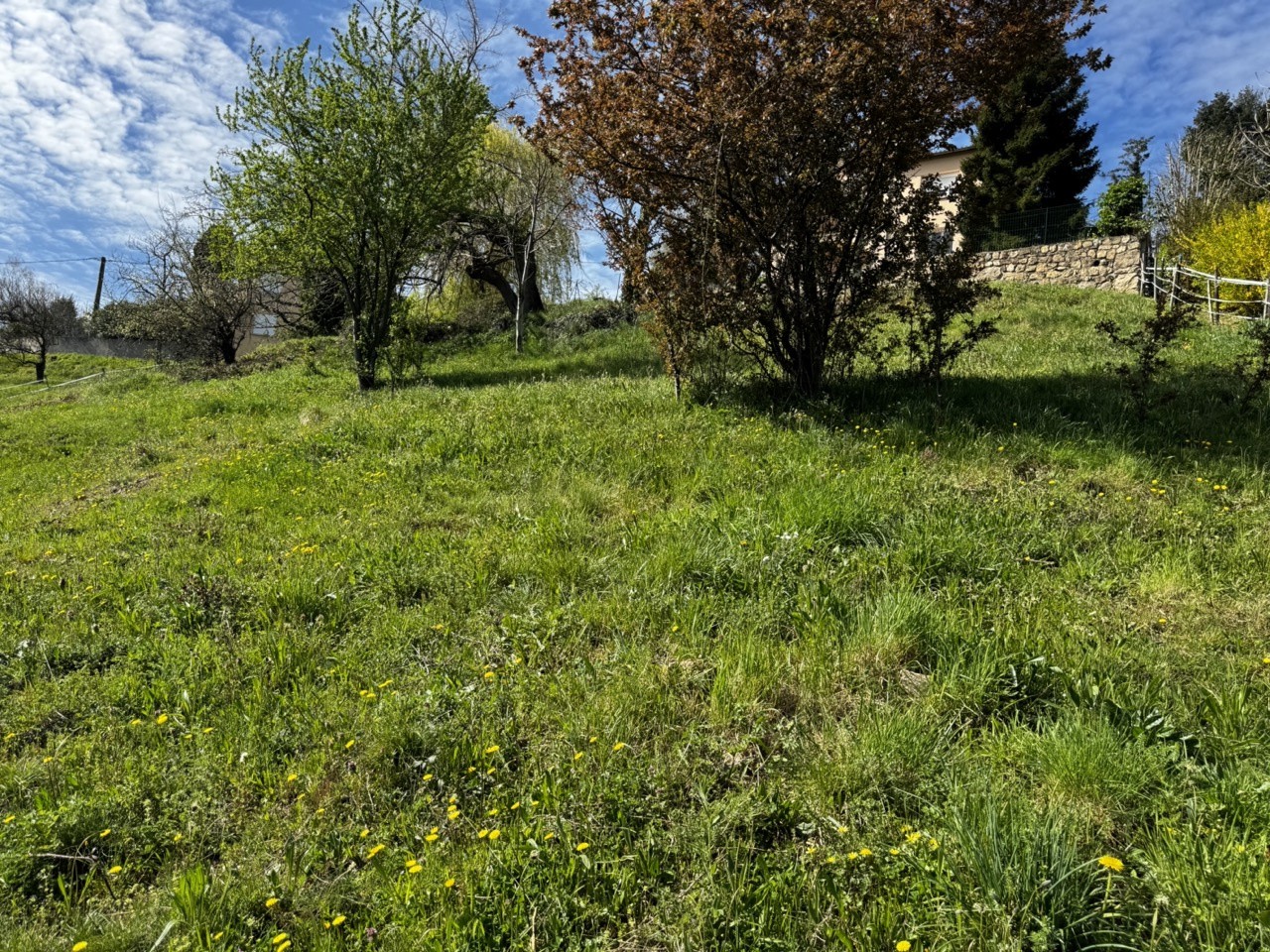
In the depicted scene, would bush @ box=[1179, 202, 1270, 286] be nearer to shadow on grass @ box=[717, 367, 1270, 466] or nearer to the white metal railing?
the white metal railing

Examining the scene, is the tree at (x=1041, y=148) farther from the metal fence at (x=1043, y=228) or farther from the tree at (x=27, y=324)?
the tree at (x=27, y=324)

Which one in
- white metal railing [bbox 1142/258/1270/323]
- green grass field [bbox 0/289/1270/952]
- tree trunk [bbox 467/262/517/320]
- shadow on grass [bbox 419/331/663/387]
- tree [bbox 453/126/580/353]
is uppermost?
tree [bbox 453/126/580/353]

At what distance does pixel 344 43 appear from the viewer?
42.6ft

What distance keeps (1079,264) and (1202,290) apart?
276 cm

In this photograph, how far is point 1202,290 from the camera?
1733 centimetres

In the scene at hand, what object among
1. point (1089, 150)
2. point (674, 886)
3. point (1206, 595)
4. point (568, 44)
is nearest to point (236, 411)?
point (568, 44)

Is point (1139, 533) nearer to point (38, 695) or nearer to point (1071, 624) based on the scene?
point (1071, 624)

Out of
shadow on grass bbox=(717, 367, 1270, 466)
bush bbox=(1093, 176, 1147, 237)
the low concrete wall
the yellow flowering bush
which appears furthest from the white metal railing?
shadow on grass bbox=(717, 367, 1270, 466)

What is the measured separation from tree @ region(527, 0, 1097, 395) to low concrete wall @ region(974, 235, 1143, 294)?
11.7 metres

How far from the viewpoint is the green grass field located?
214cm

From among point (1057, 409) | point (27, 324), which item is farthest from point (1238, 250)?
point (27, 324)

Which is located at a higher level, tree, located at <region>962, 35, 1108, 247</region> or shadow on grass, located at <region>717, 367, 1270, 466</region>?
tree, located at <region>962, 35, 1108, 247</region>

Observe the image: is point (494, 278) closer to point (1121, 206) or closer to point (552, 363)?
point (552, 363)

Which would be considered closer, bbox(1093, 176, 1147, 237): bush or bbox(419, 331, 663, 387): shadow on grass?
bbox(419, 331, 663, 387): shadow on grass
